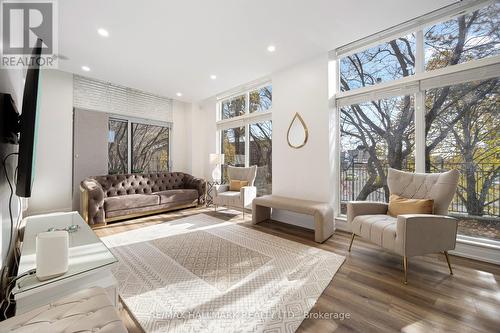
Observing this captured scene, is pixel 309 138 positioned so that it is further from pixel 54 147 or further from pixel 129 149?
pixel 54 147

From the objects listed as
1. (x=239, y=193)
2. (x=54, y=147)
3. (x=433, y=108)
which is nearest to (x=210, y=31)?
(x=239, y=193)

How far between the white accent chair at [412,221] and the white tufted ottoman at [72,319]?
84.0 inches

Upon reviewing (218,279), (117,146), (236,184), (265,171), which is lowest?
→ (218,279)

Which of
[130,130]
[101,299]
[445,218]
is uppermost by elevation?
[130,130]

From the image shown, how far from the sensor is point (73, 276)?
1.08 meters

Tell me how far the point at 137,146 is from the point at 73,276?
177 inches

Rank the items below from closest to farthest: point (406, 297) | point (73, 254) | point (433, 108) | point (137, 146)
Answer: point (73, 254)
point (406, 297)
point (433, 108)
point (137, 146)

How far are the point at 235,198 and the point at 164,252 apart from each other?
1714 mm

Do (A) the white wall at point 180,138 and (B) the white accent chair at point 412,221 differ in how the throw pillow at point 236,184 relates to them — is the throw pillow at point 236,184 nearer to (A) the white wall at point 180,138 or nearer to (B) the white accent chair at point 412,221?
(A) the white wall at point 180,138

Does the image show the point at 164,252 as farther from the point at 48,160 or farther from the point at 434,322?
the point at 48,160

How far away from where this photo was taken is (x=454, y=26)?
101 inches

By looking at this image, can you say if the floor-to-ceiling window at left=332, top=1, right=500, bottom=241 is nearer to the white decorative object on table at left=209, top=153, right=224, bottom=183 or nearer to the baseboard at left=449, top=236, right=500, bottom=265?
the baseboard at left=449, top=236, right=500, bottom=265

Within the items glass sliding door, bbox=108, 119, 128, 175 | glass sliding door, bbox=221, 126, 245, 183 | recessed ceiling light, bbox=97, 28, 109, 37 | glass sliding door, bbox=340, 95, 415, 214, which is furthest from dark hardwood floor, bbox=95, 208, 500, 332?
glass sliding door, bbox=108, 119, 128, 175

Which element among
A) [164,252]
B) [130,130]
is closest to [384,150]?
[164,252]
